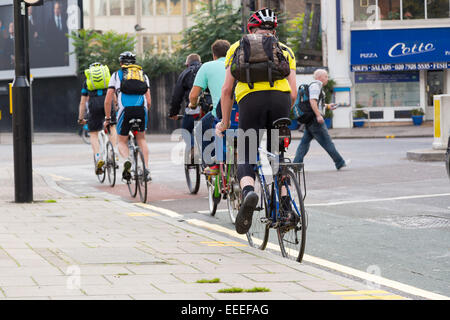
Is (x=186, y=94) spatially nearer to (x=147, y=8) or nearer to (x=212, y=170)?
(x=212, y=170)

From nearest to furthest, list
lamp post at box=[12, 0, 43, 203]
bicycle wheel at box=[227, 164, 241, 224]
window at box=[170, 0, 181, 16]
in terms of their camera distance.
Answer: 1. bicycle wheel at box=[227, 164, 241, 224]
2. lamp post at box=[12, 0, 43, 203]
3. window at box=[170, 0, 181, 16]

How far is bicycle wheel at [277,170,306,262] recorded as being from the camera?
5.97 metres

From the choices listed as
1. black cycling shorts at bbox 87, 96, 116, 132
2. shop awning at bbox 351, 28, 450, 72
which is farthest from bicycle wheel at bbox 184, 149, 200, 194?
shop awning at bbox 351, 28, 450, 72

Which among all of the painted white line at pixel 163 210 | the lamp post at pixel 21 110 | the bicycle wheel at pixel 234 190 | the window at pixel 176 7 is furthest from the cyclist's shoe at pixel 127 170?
the window at pixel 176 7

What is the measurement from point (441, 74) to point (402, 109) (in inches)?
92.1

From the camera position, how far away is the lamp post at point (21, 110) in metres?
9.80

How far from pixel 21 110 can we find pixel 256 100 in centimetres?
435

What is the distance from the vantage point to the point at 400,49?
3531 cm

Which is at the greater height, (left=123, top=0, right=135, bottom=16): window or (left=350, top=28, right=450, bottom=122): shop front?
(left=123, top=0, right=135, bottom=16): window

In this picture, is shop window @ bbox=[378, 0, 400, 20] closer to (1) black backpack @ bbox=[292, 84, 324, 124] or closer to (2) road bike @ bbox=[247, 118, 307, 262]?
(1) black backpack @ bbox=[292, 84, 324, 124]

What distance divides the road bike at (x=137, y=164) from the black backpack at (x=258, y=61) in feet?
14.6

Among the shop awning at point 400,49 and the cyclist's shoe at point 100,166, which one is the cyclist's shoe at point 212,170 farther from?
the shop awning at point 400,49

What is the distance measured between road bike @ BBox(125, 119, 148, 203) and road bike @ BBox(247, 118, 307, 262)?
13.6ft
